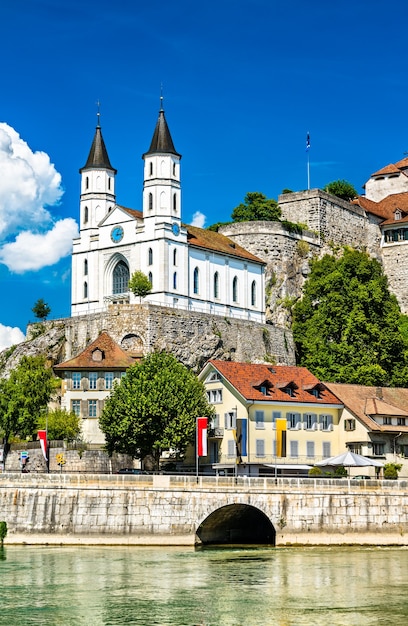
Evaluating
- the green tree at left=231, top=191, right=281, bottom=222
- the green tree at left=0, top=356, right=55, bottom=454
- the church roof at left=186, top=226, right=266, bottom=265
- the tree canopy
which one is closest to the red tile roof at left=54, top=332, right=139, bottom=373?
the green tree at left=0, top=356, right=55, bottom=454

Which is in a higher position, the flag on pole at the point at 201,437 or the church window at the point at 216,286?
the church window at the point at 216,286

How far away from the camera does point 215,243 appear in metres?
105

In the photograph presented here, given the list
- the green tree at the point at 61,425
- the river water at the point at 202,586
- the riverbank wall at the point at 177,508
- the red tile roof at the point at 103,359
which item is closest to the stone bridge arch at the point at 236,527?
the riverbank wall at the point at 177,508

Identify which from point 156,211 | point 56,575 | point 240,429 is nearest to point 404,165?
point 156,211

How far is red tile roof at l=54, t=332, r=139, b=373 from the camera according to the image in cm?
8175

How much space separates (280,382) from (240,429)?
7.00 m

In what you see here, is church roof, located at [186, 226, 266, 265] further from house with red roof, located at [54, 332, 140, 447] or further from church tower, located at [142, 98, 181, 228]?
house with red roof, located at [54, 332, 140, 447]

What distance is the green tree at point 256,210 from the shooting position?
121500mm

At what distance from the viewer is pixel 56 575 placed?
50.3 meters

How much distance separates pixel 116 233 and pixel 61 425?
1021 inches

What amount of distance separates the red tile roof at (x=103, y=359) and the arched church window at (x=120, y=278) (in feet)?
44.8

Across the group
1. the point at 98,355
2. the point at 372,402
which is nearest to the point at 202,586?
the point at 372,402

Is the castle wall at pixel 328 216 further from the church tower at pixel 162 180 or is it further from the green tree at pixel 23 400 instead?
the green tree at pixel 23 400

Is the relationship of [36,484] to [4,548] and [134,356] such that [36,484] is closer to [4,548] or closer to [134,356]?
[4,548]
